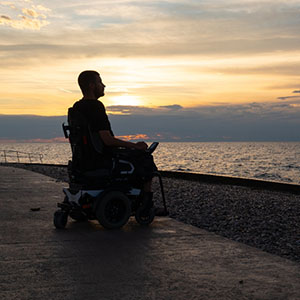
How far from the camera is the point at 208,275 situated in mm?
4453

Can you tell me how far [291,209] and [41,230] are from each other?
5484 millimetres

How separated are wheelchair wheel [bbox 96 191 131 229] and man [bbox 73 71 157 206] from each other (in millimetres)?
380

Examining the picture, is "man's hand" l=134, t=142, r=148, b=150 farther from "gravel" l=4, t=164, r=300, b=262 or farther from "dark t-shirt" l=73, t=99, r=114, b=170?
"gravel" l=4, t=164, r=300, b=262

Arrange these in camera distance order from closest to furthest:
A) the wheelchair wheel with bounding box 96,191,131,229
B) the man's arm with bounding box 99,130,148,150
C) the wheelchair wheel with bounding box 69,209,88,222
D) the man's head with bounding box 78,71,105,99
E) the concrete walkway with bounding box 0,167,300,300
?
the concrete walkway with bounding box 0,167,300,300, the man's arm with bounding box 99,130,148,150, the wheelchair wheel with bounding box 96,191,131,229, the man's head with bounding box 78,71,105,99, the wheelchair wheel with bounding box 69,209,88,222

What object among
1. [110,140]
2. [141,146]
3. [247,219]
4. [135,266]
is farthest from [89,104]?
[247,219]

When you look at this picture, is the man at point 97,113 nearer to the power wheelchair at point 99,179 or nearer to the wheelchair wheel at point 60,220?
the power wheelchair at point 99,179

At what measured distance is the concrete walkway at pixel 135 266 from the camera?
3972 millimetres

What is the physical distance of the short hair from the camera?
683 centimetres

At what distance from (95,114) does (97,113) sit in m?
0.03

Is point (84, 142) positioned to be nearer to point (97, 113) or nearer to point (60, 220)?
point (97, 113)

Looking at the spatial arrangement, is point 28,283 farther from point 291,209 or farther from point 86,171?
point 291,209

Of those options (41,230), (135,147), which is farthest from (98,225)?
(135,147)

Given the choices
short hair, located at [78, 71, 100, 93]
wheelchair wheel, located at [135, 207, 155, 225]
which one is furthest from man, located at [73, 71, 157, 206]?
wheelchair wheel, located at [135, 207, 155, 225]

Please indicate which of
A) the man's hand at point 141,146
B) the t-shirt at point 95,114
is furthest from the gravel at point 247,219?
the t-shirt at point 95,114
